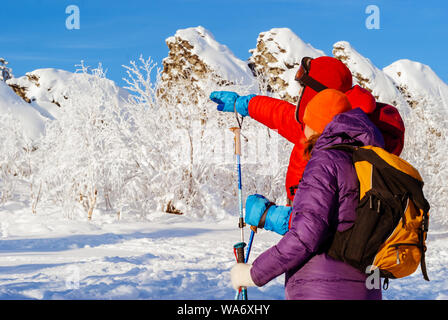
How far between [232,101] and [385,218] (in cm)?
144

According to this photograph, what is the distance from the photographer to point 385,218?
4.91ft

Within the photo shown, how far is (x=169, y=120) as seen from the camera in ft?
Answer: 59.2

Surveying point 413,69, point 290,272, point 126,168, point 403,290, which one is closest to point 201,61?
point 413,69

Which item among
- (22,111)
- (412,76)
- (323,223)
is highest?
(412,76)

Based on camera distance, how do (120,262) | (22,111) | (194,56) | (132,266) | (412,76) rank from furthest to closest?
(22,111) → (412,76) → (194,56) → (120,262) → (132,266)

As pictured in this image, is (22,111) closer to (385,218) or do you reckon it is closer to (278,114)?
(278,114)

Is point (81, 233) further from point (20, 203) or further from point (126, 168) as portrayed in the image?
point (20, 203)

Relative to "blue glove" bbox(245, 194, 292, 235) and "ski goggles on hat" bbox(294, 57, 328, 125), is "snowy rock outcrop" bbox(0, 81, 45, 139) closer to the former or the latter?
"ski goggles on hat" bbox(294, 57, 328, 125)

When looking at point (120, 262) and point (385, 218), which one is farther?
point (120, 262)

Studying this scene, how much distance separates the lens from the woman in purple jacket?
4.97 ft

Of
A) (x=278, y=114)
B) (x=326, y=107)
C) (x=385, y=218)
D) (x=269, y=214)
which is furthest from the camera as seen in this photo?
(x=278, y=114)

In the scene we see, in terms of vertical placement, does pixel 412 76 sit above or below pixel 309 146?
above

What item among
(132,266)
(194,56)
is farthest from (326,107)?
(194,56)

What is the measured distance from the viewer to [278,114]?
241 centimetres
